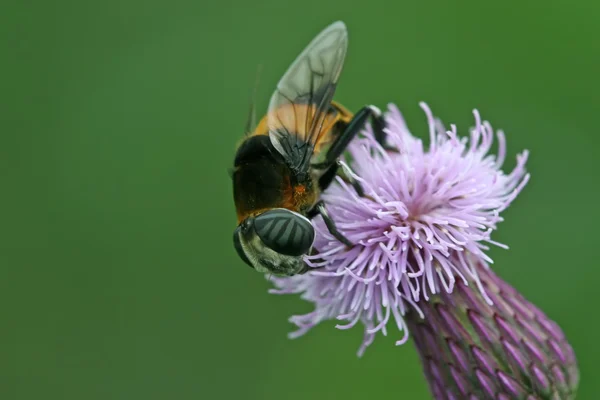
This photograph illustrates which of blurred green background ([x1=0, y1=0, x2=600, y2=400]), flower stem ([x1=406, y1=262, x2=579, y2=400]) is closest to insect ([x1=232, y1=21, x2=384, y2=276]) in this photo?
flower stem ([x1=406, y1=262, x2=579, y2=400])

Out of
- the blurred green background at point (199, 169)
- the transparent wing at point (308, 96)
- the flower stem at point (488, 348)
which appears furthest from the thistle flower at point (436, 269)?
the blurred green background at point (199, 169)

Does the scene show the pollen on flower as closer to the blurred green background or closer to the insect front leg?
the insect front leg

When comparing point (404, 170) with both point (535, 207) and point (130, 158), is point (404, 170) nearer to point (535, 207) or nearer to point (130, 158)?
point (535, 207)

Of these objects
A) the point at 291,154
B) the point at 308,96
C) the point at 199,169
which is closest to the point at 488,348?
the point at 291,154

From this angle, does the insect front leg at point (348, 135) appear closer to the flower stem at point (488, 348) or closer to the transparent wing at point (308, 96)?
the transparent wing at point (308, 96)

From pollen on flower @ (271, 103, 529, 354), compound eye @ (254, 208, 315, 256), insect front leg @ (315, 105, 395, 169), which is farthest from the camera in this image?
insect front leg @ (315, 105, 395, 169)

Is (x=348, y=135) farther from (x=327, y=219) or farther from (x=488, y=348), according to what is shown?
(x=488, y=348)

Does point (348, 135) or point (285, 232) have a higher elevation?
point (348, 135)
